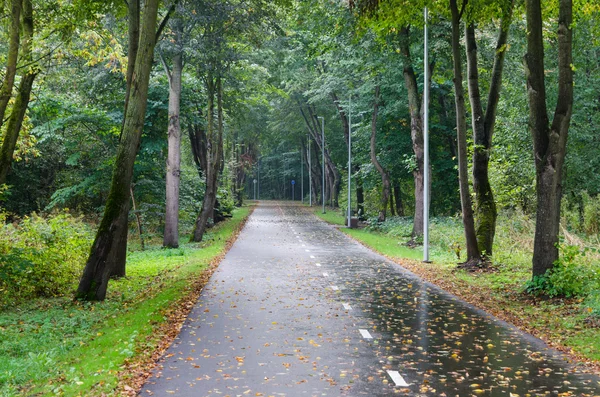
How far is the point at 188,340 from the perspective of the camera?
972 cm

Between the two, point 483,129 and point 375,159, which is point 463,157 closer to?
point 483,129

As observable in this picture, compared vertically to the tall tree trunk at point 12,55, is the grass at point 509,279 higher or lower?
lower

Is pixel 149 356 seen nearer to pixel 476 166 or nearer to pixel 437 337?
pixel 437 337

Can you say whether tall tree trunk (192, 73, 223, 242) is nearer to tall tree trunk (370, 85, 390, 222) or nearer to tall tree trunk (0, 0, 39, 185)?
tall tree trunk (370, 85, 390, 222)

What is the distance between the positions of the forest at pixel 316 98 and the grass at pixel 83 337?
0.82 meters

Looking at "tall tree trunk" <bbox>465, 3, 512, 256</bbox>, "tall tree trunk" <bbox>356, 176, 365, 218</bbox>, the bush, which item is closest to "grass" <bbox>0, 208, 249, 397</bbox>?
the bush

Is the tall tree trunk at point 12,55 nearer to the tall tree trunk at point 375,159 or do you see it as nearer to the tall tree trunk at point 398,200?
the tall tree trunk at point 375,159

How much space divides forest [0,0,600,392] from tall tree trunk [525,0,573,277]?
1.6 inches

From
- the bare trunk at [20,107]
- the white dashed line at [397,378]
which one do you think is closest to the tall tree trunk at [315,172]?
the bare trunk at [20,107]

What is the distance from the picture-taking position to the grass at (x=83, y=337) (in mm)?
7281

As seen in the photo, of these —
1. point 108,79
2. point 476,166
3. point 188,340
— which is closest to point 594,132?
point 476,166

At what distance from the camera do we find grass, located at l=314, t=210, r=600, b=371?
10334mm

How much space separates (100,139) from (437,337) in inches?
774

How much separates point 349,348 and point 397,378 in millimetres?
1706
